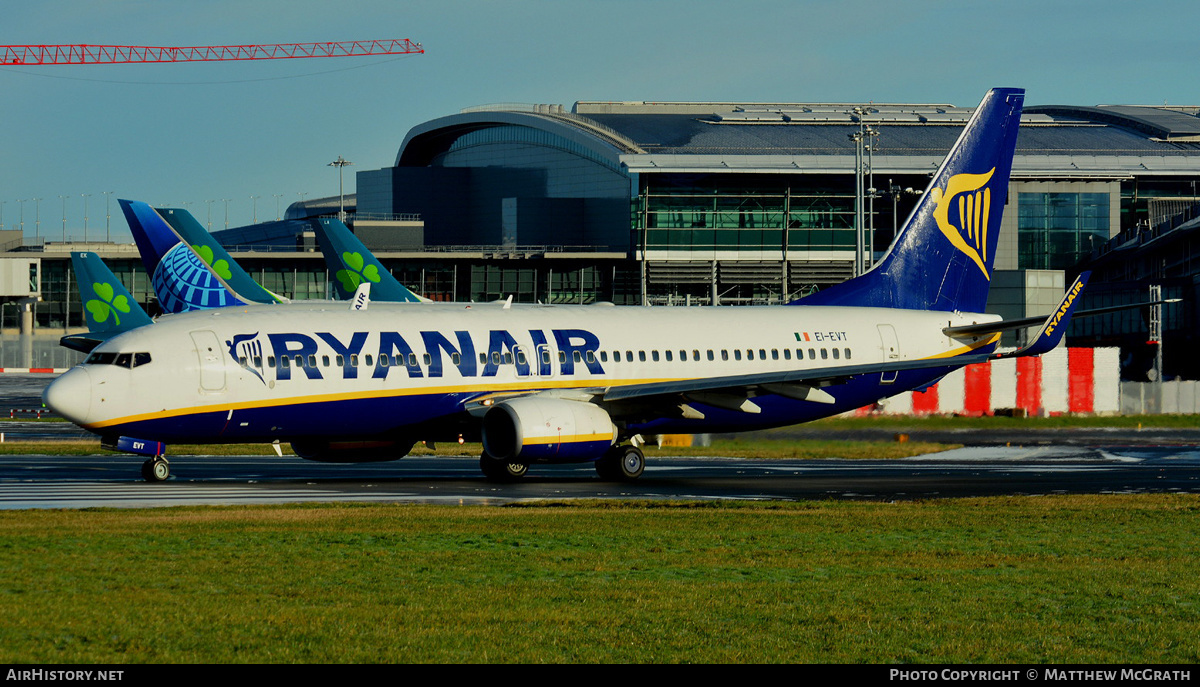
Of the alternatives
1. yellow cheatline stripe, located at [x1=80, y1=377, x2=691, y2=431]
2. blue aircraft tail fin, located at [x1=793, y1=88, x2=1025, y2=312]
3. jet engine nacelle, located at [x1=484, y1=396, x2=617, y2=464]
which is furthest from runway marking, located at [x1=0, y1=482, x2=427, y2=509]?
blue aircraft tail fin, located at [x1=793, y1=88, x2=1025, y2=312]

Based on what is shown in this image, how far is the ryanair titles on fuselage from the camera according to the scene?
31.3 metres

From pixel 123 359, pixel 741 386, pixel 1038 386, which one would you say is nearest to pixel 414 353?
pixel 123 359

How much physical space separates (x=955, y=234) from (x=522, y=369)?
16.1 meters

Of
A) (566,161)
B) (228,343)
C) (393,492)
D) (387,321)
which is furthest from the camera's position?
(566,161)

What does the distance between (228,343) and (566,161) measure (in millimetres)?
101661

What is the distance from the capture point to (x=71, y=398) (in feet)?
95.6

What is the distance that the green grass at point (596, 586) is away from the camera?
1156cm

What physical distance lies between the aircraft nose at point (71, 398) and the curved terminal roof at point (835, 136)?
74.9 metres

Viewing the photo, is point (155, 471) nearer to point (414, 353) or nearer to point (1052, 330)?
point (414, 353)

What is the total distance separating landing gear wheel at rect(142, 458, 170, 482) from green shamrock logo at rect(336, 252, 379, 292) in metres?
24.3

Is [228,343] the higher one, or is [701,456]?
[228,343]

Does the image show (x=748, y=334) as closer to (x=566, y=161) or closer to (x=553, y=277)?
(x=553, y=277)

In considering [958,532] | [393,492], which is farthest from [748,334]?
[958,532]

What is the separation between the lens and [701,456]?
4534 centimetres
